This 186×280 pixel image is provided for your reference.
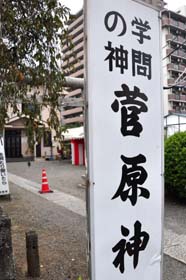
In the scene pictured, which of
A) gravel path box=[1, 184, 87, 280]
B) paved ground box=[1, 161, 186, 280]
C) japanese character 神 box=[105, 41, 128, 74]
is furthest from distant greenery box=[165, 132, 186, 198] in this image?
japanese character 神 box=[105, 41, 128, 74]

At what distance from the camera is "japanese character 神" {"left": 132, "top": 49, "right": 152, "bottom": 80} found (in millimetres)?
2339

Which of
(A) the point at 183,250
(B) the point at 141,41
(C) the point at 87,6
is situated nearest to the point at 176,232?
(A) the point at 183,250

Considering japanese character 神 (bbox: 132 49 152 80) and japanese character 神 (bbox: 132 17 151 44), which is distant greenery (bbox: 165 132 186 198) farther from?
japanese character 神 (bbox: 132 17 151 44)

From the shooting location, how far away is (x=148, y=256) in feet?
8.00

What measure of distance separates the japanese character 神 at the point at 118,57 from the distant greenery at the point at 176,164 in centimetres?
476

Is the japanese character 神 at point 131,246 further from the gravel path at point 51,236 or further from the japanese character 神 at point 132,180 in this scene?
the gravel path at point 51,236

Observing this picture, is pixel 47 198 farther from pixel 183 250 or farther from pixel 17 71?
pixel 17 71

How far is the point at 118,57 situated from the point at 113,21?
280 millimetres

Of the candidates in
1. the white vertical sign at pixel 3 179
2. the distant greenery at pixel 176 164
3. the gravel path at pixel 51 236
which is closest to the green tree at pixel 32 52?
the gravel path at pixel 51 236

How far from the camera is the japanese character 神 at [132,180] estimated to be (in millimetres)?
2252

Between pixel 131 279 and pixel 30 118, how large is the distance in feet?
6.07

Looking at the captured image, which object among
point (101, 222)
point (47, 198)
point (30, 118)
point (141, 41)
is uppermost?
point (141, 41)

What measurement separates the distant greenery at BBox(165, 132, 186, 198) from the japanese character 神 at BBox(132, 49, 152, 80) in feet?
14.8

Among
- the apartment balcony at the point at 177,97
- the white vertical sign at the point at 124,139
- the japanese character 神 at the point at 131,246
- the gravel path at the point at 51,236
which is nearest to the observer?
the white vertical sign at the point at 124,139
